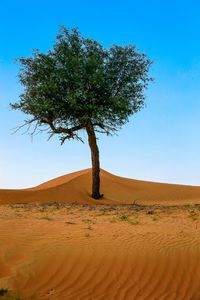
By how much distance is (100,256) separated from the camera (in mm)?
12852

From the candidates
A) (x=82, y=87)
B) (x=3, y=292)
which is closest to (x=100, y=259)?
(x=3, y=292)

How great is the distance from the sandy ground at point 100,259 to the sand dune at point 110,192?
1308 cm

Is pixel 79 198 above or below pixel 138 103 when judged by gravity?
below

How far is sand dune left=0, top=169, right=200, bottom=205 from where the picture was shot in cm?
2995

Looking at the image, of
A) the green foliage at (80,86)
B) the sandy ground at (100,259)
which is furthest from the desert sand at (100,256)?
the green foliage at (80,86)

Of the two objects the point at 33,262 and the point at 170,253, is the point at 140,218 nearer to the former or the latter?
the point at 170,253

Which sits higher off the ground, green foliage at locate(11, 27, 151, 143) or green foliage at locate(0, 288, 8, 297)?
green foliage at locate(11, 27, 151, 143)

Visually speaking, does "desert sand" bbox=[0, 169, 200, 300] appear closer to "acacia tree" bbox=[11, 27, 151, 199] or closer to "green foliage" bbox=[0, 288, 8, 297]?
"green foliage" bbox=[0, 288, 8, 297]

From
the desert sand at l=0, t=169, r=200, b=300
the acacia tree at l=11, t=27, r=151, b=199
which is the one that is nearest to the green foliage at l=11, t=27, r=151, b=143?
the acacia tree at l=11, t=27, r=151, b=199

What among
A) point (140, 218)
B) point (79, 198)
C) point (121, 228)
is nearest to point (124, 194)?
point (79, 198)

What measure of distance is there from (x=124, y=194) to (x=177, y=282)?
2434cm

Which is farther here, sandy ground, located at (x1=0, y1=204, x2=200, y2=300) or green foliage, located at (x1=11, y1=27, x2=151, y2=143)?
green foliage, located at (x1=11, y1=27, x2=151, y2=143)

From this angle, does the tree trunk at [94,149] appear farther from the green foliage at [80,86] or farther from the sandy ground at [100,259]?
the sandy ground at [100,259]

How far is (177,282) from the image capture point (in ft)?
38.4
